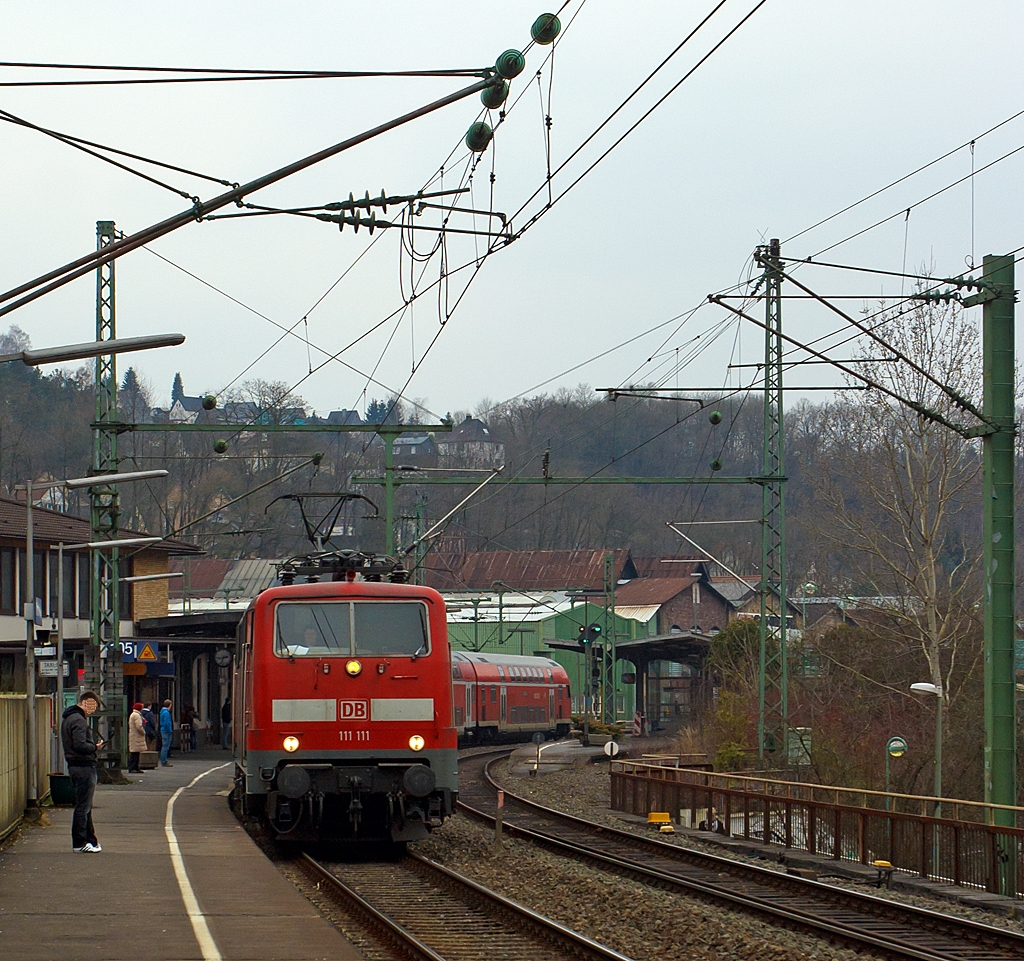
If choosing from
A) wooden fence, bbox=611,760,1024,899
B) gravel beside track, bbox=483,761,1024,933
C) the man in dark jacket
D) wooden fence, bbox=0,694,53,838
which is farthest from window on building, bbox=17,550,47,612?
the man in dark jacket

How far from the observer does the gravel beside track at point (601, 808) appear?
14188 millimetres

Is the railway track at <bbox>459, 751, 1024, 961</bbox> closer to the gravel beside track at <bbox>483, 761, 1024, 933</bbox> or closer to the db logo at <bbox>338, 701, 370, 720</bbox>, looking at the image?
the gravel beside track at <bbox>483, 761, 1024, 933</bbox>

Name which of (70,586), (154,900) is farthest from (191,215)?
(70,586)

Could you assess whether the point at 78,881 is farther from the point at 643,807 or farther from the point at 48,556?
the point at 48,556

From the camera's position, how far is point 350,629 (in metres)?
16.3

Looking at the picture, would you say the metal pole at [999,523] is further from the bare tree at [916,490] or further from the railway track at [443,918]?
the bare tree at [916,490]

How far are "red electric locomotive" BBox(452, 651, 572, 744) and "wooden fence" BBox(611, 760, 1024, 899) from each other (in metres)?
20.5

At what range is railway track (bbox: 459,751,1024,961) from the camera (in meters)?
11.7

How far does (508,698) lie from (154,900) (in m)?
40.4

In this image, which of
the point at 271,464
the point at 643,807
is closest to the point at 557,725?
the point at 271,464

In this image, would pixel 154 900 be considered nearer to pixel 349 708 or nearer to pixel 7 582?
pixel 349 708

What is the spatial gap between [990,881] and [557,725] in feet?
145

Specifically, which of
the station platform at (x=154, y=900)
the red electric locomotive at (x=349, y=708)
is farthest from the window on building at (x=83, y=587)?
the red electric locomotive at (x=349, y=708)

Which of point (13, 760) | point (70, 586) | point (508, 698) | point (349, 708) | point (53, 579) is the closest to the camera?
point (349, 708)
